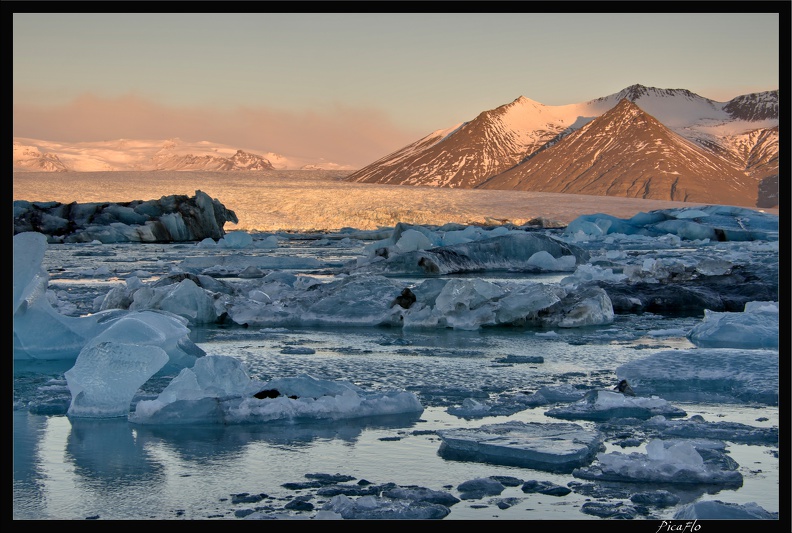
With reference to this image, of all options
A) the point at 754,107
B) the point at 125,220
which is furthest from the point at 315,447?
the point at 754,107

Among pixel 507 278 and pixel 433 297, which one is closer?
Result: pixel 433 297

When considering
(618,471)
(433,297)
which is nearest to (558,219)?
(433,297)

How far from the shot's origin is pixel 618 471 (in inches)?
102

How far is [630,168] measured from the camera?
342 feet

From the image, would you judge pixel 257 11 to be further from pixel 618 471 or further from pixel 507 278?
pixel 507 278

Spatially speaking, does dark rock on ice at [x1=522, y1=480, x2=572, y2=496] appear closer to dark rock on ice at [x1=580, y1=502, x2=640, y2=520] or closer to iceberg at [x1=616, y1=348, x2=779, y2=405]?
dark rock on ice at [x1=580, y1=502, x2=640, y2=520]

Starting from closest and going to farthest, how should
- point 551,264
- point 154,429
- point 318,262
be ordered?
point 154,429, point 551,264, point 318,262

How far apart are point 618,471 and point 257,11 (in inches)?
62.2

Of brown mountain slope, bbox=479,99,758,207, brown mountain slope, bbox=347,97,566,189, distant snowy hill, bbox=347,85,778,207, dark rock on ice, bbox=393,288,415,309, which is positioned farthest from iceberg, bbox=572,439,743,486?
brown mountain slope, bbox=347,97,566,189

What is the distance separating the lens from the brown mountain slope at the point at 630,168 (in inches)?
3935

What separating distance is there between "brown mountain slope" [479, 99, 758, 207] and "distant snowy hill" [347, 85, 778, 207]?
0.39ft
